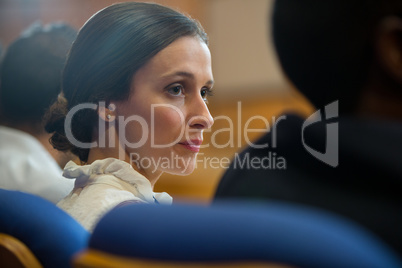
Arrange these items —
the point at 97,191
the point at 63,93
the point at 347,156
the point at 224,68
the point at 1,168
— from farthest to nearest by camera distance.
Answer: the point at 224,68
the point at 1,168
the point at 63,93
the point at 97,191
the point at 347,156

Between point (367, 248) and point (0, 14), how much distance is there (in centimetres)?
498

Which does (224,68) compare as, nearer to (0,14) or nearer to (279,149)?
(0,14)

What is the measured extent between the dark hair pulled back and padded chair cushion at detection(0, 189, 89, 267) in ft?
0.76

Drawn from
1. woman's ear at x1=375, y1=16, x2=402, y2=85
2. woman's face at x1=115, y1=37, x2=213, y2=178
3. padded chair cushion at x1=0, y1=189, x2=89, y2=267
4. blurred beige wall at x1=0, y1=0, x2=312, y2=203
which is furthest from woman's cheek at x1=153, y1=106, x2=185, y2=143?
blurred beige wall at x1=0, y1=0, x2=312, y2=203

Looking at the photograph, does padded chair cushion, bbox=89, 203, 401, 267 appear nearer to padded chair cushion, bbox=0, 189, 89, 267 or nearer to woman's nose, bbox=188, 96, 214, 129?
padded chair cushion, bbox=0, 189, 89, 267

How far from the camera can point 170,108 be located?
0.98 meters

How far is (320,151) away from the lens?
60 centimetres

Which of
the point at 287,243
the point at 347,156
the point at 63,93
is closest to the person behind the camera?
the point at 287,243

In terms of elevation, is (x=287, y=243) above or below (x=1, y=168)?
below

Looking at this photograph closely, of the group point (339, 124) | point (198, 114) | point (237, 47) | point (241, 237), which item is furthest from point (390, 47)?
point (237, 47)

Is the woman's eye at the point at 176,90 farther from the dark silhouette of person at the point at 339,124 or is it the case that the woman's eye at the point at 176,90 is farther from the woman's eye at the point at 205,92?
the dark silhouette of person at the point at 339,124

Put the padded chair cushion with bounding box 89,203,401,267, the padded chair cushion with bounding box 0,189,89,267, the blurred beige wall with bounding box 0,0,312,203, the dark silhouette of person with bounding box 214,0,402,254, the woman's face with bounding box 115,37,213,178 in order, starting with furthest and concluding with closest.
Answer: the blurred beige wall with bounding box 0,0,312,203 → the woman's face with bounding box 115,37,213,178 → the padded chair cushion with bounding box 0,189,89,267 → the dark silhouette of person with bounding box 214,0,402,254 → the padded chair cushion with bounding box 89,203,401,267

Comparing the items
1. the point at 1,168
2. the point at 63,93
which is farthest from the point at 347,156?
the point at 1,168

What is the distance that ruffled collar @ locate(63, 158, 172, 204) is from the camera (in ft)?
3.34
